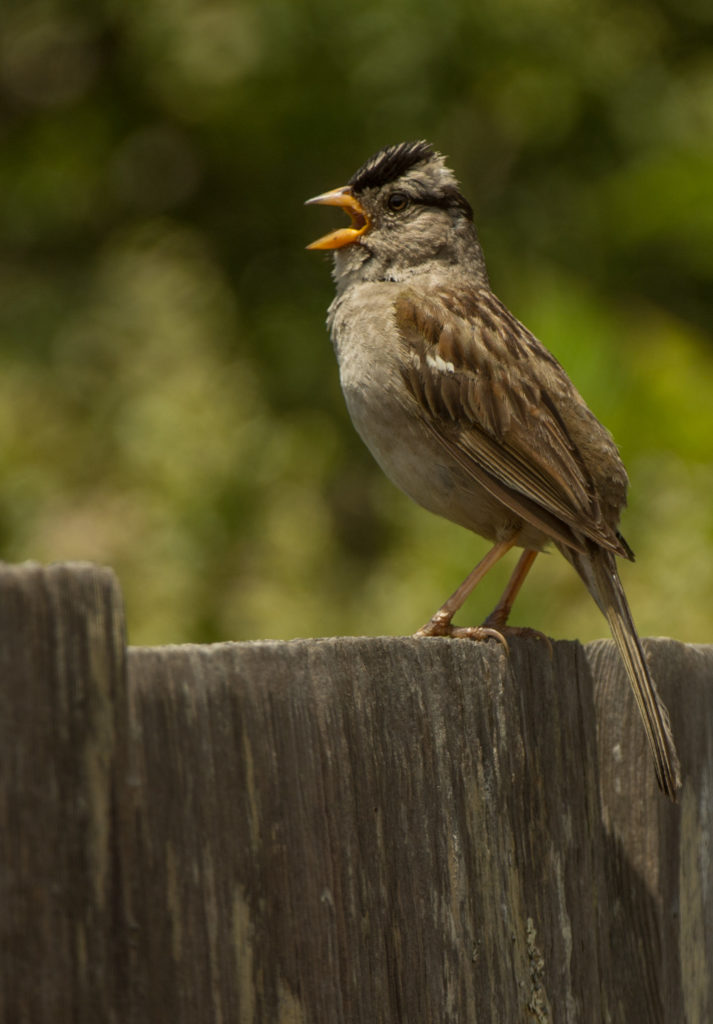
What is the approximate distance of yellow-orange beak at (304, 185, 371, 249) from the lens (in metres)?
4.11

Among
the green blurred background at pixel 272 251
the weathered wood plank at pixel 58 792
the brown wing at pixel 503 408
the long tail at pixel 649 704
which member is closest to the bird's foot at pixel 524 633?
the long tail at pixel 649 704

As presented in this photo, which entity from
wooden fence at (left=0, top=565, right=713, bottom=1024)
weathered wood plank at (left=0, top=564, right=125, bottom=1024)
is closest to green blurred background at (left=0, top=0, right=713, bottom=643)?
wooden fence at (left=0, top=565, right=713, bottom=1024)

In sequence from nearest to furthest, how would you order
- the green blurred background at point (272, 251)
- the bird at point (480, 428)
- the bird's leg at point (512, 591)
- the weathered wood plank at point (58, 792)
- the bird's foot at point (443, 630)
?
the weathered wood plank at point (58, 792), the bird's foot at point (443, 630), the bird at point (480, 428), the bird's leg at point (512, 591), the green blurred background at point (272, 251)

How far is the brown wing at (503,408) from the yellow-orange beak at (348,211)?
0.37m

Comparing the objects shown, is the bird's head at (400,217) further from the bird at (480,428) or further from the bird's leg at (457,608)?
the bird's leg at (457,608)

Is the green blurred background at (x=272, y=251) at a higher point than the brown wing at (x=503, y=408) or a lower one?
higher

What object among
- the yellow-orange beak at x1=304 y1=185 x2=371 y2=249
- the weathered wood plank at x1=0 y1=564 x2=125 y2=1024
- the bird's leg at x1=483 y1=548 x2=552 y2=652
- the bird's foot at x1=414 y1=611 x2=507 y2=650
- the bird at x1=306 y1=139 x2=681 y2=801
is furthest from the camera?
the yellow-orange beak at x1=304 y1=185 x2=371 y2=249

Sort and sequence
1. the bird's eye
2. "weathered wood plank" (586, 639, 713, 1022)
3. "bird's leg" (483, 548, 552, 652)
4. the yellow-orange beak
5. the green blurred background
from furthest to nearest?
the green blurred background < the bird's eye < the yellow-orange beak < "bird's leg" (483, 548, 552, 652) < "weathered wood plank" (586, 639, 713, 1022)

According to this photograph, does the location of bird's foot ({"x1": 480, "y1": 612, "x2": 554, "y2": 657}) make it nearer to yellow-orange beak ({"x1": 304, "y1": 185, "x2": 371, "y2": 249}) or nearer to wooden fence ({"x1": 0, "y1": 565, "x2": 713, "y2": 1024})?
wooden fence ({"x1": 0, "y1": 565, "x2": 713, "y2": 1024})

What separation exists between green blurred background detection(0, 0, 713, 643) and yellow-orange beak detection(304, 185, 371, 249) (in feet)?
2.11

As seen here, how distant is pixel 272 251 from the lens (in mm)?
5254

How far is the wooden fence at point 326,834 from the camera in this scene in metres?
1.39

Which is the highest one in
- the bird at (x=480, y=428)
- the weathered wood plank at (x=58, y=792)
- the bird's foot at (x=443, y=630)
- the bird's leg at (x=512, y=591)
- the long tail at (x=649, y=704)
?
the bird at (x=480, y=428)

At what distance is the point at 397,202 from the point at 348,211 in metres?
0.15
